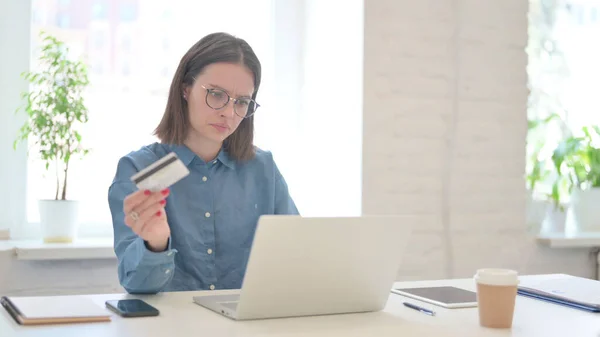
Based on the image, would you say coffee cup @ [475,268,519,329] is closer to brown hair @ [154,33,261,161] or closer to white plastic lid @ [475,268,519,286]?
white plastic lid @ [475,268,519,286]

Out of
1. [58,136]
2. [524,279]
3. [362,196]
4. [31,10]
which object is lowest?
[524,279]

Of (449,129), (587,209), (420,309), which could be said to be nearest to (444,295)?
(420,309)

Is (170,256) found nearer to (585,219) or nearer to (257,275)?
(257,275)

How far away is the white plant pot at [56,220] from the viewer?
2.48 m

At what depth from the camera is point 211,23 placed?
2.90 meters

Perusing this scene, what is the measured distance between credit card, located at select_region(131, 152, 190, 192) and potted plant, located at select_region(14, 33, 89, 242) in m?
1.29

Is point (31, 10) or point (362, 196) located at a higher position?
point (31, 10)

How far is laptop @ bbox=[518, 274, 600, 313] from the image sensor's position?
5.18 feet

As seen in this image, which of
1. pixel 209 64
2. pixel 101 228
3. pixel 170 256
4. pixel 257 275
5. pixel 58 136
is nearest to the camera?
pixel 257 275

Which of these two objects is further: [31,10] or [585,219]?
[585,219]

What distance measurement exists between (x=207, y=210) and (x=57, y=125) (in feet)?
2.74

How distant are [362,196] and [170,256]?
45.8 inches

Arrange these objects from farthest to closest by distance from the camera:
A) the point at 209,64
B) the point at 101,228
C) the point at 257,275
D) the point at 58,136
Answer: the point at 101,228
the point at 58,136
the point at 209,64
the point at 257,275

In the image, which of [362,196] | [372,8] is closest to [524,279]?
[362,196]
